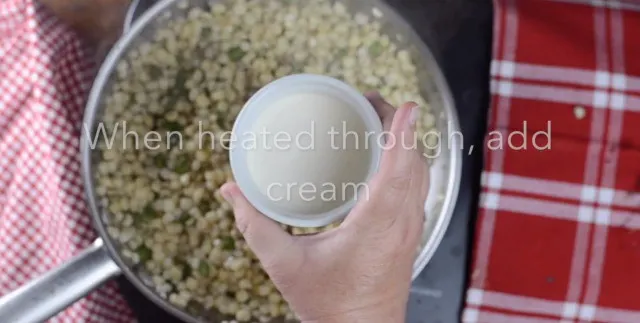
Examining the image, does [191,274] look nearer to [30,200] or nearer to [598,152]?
[30,200]

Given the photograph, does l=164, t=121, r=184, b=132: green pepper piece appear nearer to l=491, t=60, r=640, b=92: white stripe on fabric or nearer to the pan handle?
the pan handle

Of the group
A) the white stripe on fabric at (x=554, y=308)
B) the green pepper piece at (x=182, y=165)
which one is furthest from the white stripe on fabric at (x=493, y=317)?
the green pepper piece at (x=182, y=165)

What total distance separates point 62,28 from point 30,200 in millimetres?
200

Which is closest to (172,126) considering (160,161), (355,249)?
(160,161)

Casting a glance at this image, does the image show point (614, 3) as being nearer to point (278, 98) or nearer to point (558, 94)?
point (558, 94)

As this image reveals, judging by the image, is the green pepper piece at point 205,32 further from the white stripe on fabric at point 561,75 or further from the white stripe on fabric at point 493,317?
the white stripe on fabric at point 493,317

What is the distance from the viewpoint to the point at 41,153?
2.60 ft

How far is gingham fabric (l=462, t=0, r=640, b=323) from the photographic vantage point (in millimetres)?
809

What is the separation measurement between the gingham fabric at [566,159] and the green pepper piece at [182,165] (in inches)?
13.1

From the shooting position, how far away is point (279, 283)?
57cm

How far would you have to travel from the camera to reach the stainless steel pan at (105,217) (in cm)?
65

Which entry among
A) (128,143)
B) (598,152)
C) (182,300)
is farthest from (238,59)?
(598,152)

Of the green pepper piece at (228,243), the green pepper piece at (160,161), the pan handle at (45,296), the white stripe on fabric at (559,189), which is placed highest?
the green pepper piece at (160,161)

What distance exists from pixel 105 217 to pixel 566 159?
0.51 metres
